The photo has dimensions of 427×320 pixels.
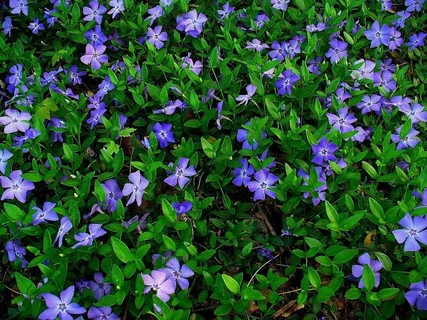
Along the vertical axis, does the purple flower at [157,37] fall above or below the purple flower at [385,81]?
above

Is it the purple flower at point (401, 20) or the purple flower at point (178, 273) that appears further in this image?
the purple flower at point (401, 20)

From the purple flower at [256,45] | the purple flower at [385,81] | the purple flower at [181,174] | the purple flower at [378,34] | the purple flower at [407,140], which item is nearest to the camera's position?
the purple flower at [181,174]

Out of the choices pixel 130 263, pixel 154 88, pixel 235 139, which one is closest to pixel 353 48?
pixel 235 139

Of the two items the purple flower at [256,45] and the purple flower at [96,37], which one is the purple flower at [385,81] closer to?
the purple flower at [256,45]

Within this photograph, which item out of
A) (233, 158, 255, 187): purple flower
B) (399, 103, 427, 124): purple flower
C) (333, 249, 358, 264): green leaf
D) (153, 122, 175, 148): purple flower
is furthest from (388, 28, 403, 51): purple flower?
(333, 249, 358, 264): green leaf

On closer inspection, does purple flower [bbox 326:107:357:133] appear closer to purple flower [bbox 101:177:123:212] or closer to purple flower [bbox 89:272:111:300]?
purple flower [bbox 101:177:123:212]

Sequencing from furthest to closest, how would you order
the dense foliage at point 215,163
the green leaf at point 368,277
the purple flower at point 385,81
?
the purple flower at point 385,81, the dense foliage at point 215,163, the green leaf at point 368,277

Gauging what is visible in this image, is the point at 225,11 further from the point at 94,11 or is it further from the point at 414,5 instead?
the point at 414,5

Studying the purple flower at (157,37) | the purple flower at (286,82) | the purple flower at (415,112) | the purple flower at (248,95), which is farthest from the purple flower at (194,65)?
the purple flower at (415,112)
